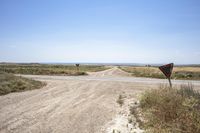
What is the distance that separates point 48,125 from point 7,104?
4461 millimetres

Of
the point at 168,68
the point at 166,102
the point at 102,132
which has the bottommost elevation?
the point at 102,132

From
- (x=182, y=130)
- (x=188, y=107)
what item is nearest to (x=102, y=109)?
(x=188, y=107)

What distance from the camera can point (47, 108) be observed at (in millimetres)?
10508

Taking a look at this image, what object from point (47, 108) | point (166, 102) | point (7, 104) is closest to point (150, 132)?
point (166, 102)

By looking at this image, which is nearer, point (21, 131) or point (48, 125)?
point (21, 131)

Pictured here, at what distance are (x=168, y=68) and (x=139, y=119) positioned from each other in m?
4.61

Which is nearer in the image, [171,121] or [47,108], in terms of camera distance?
[171,121]

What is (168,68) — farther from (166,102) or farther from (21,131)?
(21,131)

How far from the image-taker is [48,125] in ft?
25.7

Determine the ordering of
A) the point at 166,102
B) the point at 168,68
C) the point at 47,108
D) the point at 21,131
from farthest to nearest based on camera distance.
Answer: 1. the point at 168,68
2. the point at 47,108
3. the point at 166,102
4. the point at 21,131

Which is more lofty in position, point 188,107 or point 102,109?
point 188,107

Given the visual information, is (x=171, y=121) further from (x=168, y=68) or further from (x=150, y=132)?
(x=168, y=68)

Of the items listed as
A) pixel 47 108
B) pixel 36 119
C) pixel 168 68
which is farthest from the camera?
pixel 168 68

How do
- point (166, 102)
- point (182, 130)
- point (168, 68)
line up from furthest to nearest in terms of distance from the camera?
point (168, 68)
point (166, 102)
point (182, 130)
